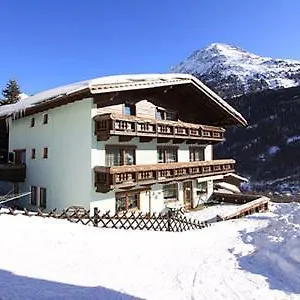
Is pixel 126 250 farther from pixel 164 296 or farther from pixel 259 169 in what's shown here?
pixel 259 169

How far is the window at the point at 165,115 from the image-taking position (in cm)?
2364

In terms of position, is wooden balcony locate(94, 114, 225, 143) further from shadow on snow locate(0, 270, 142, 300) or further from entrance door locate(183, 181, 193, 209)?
shadow on snow locate(0, 270, 142, 300)

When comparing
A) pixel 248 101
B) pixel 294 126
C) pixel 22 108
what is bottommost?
pixel 22 108

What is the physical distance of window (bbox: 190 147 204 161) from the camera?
89.4ft

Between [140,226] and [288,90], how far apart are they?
319 ft

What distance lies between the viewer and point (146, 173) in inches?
780

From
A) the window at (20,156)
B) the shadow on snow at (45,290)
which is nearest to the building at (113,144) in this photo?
the window at (20,156)

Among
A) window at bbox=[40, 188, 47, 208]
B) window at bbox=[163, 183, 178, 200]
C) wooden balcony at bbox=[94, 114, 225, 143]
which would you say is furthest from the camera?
window at bbox=[163, 183, 178, 200]

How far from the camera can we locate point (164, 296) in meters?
7.41

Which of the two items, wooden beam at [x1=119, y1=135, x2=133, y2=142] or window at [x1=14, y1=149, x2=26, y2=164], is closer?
wooden beam at [x1=119, y1=135, x2=133, y2=142]

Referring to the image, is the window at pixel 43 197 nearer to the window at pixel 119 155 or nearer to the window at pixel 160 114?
the window at pixel 119 155

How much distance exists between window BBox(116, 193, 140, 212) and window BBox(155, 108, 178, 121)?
18.2ft

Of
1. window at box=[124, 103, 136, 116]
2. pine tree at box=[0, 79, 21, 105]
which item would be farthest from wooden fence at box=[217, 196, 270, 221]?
pine tree at box=[0, 79, 21, 105]

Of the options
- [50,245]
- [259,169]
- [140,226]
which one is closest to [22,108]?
[140,226]
